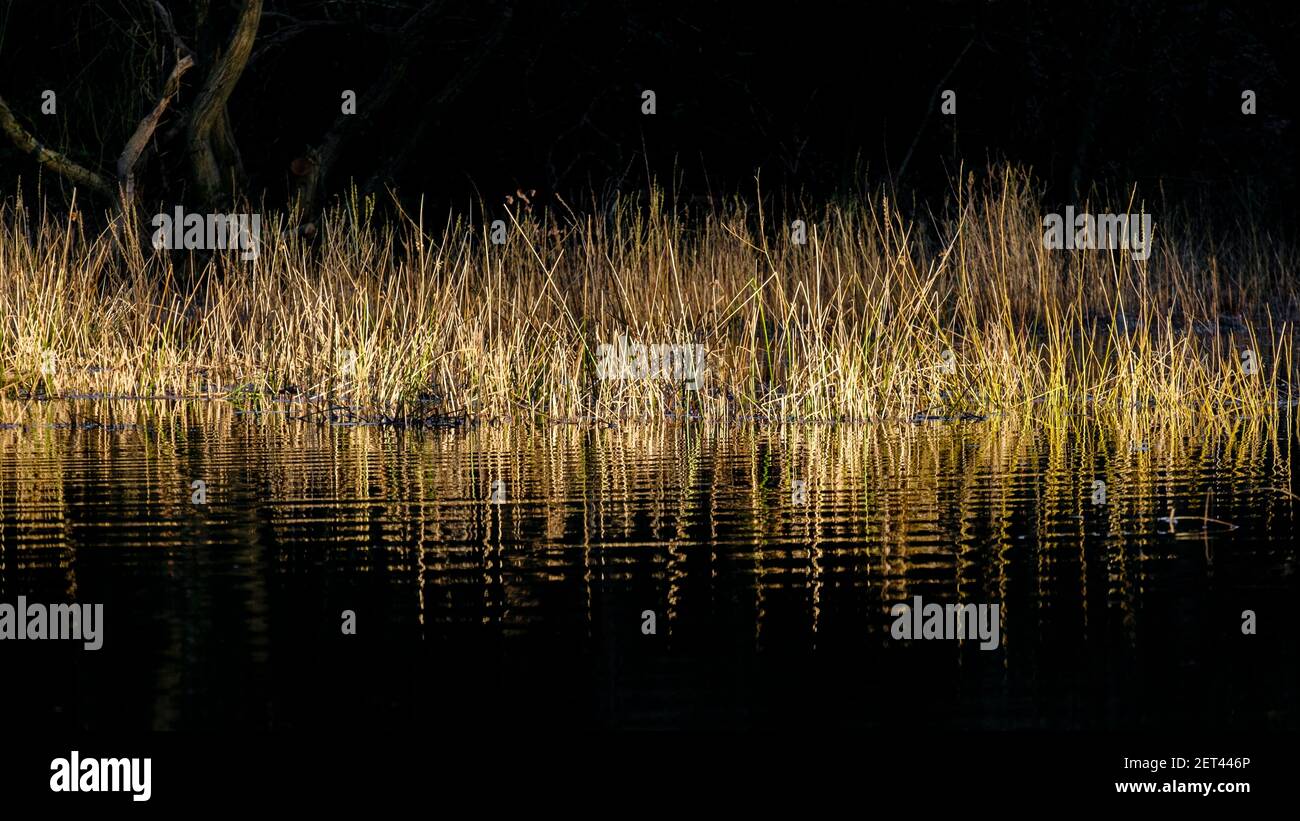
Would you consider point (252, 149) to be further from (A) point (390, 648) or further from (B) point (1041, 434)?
(A) point (390, 648)

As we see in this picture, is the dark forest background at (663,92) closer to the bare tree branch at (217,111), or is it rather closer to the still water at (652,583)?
the bare tree branch at (217,111)

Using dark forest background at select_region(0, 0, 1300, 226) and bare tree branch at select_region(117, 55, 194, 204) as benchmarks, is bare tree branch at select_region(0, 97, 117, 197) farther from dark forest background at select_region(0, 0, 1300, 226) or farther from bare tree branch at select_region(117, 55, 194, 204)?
dark forest background at select_region(0, 0, 1300, 226)

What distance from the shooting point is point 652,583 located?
5.07 metres

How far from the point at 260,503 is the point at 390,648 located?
2.41m

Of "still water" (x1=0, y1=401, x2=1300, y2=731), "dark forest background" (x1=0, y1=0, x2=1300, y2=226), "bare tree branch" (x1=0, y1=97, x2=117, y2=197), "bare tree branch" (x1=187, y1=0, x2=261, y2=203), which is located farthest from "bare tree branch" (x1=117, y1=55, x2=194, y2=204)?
"still water" (x1=0, y1=401, x2=1300, y2=731)

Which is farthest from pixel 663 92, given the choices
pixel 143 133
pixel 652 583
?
pixel 652 583

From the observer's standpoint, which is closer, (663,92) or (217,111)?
(217,111)

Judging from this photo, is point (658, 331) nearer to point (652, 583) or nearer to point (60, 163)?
point (652, 583)

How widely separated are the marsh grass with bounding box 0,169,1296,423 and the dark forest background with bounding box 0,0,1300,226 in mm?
3780

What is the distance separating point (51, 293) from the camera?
37.8ft

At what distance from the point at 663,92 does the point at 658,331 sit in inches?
325
